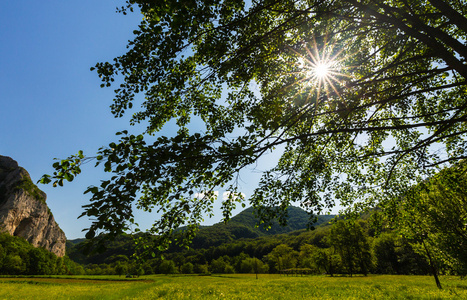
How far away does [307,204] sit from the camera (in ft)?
26.0

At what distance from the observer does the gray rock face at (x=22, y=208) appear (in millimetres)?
113312

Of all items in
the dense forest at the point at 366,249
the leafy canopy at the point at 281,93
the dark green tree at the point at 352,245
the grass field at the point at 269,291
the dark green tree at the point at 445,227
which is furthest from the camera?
the dark green tree at the point at 352,245

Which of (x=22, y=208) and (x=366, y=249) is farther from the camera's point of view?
(x=22, y=208)

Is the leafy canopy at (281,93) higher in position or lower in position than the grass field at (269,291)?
higher

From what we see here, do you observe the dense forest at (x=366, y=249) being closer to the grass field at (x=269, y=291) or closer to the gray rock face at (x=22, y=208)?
the grass field at (x=269, y=291)

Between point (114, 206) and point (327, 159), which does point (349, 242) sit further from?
point (114, 206)

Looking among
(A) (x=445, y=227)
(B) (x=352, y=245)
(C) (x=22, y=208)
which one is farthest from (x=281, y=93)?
(C) (x=22, y=208)

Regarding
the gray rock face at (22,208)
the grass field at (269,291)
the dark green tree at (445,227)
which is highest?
the gray rock face at (22,208)

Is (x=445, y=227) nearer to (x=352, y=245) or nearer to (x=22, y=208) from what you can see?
(x=352, y=245)

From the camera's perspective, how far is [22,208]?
120500 mm

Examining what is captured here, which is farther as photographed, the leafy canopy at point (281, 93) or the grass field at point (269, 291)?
the grass field at point (269, 291)

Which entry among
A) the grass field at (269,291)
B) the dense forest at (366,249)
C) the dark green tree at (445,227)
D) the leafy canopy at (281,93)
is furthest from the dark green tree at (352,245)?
the leafy canopy at (281,93)

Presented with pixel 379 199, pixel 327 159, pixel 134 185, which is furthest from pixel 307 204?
pixel 134 185

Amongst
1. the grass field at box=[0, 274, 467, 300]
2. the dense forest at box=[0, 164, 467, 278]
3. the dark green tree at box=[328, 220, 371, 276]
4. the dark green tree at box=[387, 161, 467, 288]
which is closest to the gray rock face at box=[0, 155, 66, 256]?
the dense forest at box=[0, 164, 467, 278]
